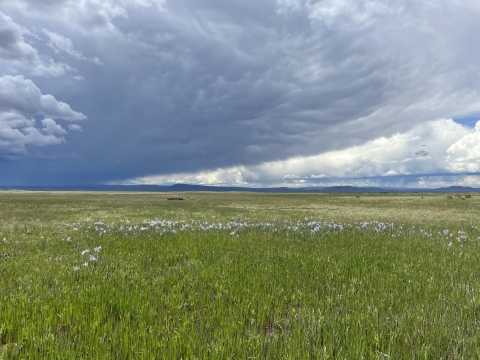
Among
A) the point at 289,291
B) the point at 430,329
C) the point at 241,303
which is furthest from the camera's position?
→ the point at 289,291

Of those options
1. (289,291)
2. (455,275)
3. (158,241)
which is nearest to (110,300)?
(289,291)

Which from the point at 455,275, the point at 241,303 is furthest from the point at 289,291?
the point at 455,275

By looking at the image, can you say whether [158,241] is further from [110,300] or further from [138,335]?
[138,335]

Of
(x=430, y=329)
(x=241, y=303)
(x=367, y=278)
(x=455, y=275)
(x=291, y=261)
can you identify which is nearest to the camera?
(x=430, y=329)

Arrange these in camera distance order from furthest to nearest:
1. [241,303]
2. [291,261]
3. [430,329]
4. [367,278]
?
[291,261] < [367,278] < [241,303] < [430,329]

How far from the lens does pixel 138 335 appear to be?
316 centimetres

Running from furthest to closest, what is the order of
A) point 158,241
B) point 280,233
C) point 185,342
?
point 280,233, point 158,241, point 185,342

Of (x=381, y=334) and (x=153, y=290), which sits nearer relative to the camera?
(x=381, y=334)

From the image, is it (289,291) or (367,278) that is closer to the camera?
(289,291)

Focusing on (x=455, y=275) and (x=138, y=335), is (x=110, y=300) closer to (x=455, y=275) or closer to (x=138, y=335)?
(x=138, y=335)

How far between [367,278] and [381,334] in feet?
7.79

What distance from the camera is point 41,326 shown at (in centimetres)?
342

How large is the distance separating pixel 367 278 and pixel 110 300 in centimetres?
475

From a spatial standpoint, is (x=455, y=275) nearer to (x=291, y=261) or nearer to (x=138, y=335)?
(x=291, y=261)
